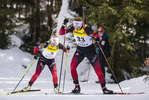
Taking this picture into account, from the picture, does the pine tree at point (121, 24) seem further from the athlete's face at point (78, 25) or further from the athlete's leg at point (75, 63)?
the athlete's face at point (78, 25)

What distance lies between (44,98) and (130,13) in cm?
612

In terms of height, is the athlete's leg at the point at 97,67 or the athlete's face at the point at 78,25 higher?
the athlete's face at the point at 78,25

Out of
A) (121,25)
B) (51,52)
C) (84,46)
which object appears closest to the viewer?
(84,46)

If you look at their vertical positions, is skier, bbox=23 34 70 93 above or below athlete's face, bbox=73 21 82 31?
below

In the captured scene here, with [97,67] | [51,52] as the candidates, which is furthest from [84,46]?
[51,52]

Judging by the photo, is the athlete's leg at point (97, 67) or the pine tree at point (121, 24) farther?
the pine tree at point (121, 24)

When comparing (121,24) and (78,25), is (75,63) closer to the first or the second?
(78,25)

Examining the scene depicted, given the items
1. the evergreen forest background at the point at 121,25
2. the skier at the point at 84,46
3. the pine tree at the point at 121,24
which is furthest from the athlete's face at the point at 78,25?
the pine tree at the point at 121,24

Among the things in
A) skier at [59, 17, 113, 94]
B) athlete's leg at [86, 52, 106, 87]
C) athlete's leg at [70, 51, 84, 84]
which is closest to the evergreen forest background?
skier at [59, 17, 113, 94]

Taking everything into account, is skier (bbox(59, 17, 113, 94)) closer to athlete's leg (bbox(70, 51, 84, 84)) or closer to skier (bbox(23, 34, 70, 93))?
athlete's leg (bbox(70, 51, 84, 84))

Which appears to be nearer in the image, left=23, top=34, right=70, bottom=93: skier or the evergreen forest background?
left=23, top=34, right=70, bottom=93: skier

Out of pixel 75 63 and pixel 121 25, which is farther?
pixel 121 25

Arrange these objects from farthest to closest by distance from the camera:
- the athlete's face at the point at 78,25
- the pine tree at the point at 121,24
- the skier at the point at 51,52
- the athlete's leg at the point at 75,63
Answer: the pine tree at the point at 121,24
the skier at the point at 51,52
the athlete's leg at the point at 75,63
the athlete's face at the point at 78,25

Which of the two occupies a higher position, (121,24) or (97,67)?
(121,24)
